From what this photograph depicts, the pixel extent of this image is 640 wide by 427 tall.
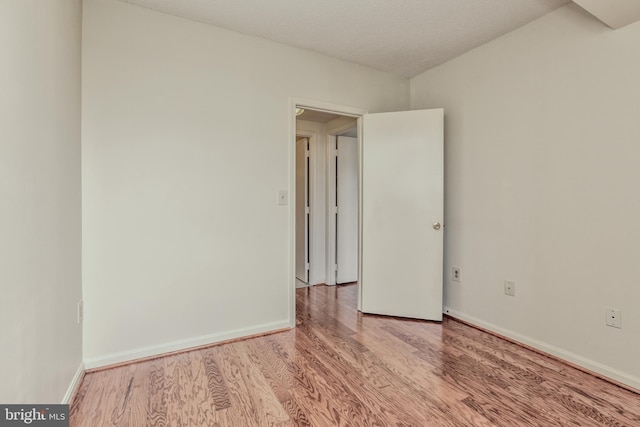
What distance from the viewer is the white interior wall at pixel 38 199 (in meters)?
0.97

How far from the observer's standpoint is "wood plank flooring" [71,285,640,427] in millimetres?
1510

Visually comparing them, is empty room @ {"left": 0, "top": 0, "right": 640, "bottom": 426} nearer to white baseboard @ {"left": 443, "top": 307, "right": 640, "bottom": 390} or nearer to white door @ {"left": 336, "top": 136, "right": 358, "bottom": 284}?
white baseboard @ {"left": 443, "top": 307, "right": 640, "bottom": 390}

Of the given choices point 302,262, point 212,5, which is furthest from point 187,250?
point 302,262

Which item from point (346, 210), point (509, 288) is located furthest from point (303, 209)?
point (509, 288)

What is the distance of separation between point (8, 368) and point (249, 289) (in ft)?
5.10

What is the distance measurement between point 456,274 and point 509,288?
0.49 meters

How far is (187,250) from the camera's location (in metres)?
2.22

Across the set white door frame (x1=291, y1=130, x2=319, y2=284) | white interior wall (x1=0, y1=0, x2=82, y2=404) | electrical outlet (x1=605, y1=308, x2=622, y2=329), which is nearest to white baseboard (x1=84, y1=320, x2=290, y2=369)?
white interior wall (x1=0, y1=0, x2=82, y2=404)

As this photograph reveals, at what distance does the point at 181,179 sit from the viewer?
7.18 feet

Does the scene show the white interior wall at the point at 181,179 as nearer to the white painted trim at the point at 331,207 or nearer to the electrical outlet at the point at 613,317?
the white painted trim at the point at 331,207

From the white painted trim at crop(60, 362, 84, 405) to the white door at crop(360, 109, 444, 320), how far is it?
2176 mm

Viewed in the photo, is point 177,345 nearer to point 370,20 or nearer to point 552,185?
point 370,20

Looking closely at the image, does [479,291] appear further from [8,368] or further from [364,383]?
[8,368]

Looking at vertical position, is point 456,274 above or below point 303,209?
below
